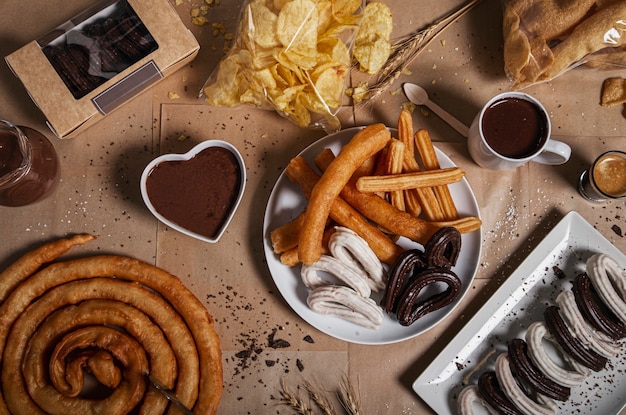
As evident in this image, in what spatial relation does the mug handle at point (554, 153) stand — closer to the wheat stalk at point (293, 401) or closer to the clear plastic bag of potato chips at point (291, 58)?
the clear plastic bag of potato chips at point (291, 58)

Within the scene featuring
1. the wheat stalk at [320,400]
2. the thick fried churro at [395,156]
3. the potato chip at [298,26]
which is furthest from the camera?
the wheat stalk at [320,400]

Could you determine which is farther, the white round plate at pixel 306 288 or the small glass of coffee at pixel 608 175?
the small glass of coffee at pixel 608 175

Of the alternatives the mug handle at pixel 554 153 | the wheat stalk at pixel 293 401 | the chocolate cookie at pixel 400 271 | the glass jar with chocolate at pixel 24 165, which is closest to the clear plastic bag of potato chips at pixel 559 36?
the mug handle at pixel 554 153

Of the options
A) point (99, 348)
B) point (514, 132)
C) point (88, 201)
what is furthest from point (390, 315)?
point (88, 201)

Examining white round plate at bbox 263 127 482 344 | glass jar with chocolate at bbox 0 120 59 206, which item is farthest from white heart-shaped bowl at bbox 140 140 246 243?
glass jar with chocolate at bbox 0 120 59 206

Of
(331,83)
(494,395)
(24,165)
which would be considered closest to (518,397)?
(494,395)

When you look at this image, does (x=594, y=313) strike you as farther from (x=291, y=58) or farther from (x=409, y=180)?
(x=291, y=58)
